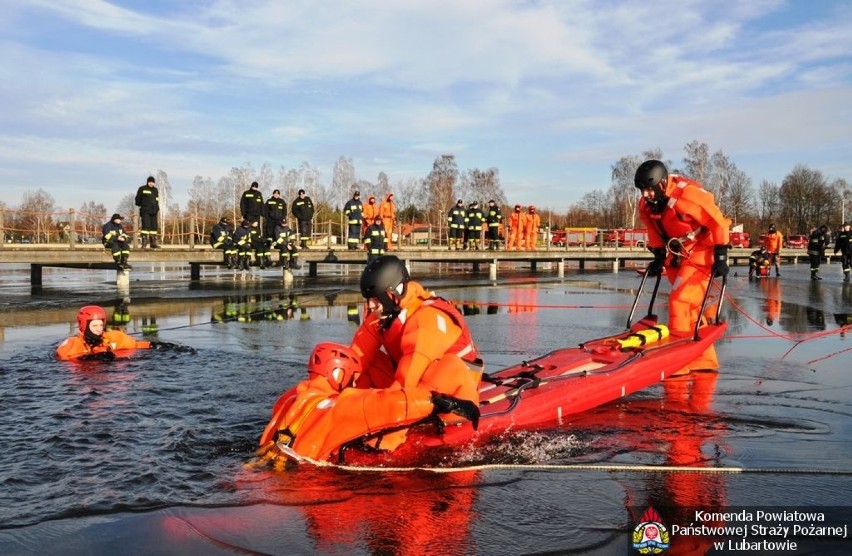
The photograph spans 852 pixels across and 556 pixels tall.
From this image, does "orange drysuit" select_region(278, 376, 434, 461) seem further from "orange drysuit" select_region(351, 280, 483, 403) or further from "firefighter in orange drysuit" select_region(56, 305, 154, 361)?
"firefighter in orange drysuit" select_region(56, 305, 154, 361)

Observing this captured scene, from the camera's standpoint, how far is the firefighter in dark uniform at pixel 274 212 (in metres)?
23.1

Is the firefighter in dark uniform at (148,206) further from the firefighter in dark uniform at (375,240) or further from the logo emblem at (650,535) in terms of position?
the logo emblem at (650,535)

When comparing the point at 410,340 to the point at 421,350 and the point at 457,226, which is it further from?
the point at 457,226

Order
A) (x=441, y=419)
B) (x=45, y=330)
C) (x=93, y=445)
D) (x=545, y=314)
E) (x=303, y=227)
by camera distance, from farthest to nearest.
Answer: (x=303, y=227) → (x=545, y=314) → (x=45, y=330) → (x=93, y=445) → (x=441, y=419)

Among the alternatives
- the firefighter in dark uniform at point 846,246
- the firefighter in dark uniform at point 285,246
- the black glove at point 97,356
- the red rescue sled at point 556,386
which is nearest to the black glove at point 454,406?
the red rescue sled at point 556,386

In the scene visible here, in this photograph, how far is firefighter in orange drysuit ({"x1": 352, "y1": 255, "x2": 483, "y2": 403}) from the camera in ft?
16.9

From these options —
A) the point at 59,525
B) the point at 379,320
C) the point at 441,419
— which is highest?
the point at 379,320

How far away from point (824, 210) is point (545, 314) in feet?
278

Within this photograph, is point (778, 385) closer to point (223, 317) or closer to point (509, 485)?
point (509, 485)

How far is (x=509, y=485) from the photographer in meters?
4.75

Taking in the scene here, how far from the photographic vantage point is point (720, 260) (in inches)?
316

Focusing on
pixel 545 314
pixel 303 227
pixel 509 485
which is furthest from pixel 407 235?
pixel 509 485

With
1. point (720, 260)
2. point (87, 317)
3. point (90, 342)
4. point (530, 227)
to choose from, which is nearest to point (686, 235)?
point (720, 260)

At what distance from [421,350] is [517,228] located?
2574 cm
